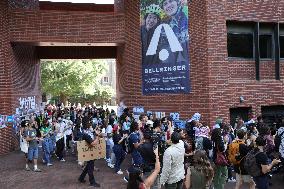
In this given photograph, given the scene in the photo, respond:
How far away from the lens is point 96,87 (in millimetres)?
53812

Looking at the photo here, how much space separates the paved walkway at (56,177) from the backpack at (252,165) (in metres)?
3.15

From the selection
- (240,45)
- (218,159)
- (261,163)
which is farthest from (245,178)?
(240,45)

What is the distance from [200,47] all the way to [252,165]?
832 cm

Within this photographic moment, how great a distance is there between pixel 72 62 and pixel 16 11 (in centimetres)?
2408

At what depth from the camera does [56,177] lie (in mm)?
12812

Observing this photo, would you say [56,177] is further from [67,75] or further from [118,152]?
[67,75]

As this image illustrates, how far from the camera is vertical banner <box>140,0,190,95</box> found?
53.5 ft

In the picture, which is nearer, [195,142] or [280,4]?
[195,142]

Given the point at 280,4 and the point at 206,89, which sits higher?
the point at 280,4

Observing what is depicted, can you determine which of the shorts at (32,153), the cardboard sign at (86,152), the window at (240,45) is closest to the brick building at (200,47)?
the window at (240,45)

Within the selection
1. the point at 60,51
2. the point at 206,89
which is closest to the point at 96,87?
the point at 60,51

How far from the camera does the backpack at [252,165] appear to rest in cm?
815

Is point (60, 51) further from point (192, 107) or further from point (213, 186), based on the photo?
point (213, 186)

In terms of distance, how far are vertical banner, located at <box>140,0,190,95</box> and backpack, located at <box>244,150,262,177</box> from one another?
317 inches
